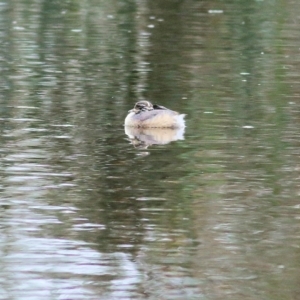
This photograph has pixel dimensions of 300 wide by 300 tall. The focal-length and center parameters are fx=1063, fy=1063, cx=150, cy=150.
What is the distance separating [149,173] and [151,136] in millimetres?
2137

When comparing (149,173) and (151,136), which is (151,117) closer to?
(151,136)

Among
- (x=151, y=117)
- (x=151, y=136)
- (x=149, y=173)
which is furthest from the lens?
(x=151, y=117)

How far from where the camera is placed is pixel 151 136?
12438 mm

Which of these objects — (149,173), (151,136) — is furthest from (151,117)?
(149,173)

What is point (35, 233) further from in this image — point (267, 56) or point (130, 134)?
point (267, 56)

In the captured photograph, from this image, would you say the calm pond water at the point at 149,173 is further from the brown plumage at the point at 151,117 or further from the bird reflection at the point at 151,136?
the brown plumage at the point at 151,117

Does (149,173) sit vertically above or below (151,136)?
above

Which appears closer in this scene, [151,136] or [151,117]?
[151,136]

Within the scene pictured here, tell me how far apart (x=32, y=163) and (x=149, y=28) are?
1377 centimetres

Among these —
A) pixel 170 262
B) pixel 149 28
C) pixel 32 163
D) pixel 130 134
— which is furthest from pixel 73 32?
pixel 170 262

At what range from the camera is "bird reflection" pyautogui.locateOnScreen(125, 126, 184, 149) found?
11992 mm

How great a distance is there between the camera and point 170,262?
7594 millimetres

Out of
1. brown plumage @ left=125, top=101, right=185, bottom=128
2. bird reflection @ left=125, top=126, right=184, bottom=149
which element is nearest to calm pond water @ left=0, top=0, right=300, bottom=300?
bird reflection @ left=125, top=126, right=184, bottom=149

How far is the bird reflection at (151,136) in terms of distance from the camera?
12.0 meters
